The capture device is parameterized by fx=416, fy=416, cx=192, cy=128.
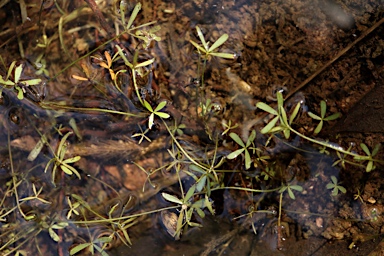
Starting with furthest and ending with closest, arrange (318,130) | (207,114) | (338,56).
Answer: (207,114) < (338,56) < (318,130)

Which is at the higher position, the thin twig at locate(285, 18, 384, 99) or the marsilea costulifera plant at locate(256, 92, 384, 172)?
the thin twig at locate(285, 18, 384, 99)

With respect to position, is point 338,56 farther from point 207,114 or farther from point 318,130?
point 207,114

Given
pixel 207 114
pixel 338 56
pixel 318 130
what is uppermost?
pixel 338 56

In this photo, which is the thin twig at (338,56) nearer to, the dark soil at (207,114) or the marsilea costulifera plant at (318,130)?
the dark soil at (207,114)

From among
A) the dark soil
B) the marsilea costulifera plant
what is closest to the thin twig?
the dark soil

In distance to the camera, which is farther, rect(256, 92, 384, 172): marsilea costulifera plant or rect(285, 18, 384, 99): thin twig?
rect(285, 18, 384, 99): thin twig

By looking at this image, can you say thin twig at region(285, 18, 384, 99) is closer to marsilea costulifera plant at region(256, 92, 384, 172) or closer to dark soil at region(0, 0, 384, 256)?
dark soil at region(0, 0, 384, 256)

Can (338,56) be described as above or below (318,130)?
above

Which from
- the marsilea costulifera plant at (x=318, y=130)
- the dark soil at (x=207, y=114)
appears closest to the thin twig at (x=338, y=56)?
the dark soil at (x=207, y=114)

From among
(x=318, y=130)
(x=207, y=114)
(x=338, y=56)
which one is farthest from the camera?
(x=207, y=114)

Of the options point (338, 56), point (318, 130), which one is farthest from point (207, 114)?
point (338, 56)
